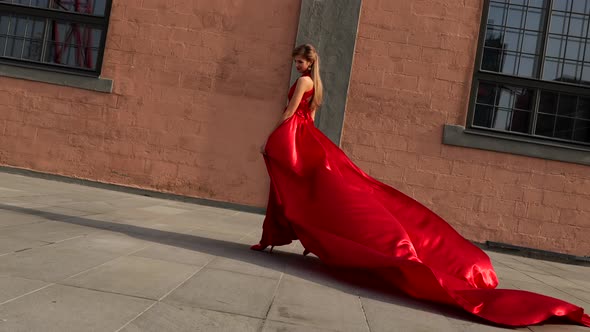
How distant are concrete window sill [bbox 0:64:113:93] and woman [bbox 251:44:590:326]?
15.7 feet

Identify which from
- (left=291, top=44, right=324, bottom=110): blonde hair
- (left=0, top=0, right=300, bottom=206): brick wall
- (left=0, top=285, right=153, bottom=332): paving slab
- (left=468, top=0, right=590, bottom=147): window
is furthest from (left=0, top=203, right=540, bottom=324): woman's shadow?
(left=468, top=0, right=590, bottom=147): window

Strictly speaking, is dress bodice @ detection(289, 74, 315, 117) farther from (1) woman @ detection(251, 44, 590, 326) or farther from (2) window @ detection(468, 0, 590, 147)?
(2) window @ detection(468, 0, 590, 147)

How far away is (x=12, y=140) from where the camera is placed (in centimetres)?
829

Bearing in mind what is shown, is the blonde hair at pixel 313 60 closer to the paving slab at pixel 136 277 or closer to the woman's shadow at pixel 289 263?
the woman's shadow at pixel 289 263

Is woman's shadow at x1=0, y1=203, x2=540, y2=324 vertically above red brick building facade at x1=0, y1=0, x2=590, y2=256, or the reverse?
red brick building facade at x1=0, y1=0, x2=590, y2=256

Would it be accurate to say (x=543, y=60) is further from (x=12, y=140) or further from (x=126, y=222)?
(x=12, y=140)

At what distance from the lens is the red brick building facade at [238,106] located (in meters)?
7.99

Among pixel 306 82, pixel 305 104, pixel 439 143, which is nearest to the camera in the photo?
pixel 306 82

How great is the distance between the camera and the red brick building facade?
7.99 m

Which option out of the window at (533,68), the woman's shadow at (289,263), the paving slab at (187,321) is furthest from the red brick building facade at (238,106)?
the paving slab at (187,321)

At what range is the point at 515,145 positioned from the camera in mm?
7879

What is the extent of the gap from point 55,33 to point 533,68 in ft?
24.6

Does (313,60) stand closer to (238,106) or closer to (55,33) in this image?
(238,106)

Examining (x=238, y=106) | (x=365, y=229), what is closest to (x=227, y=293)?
(x=365, y=229)
